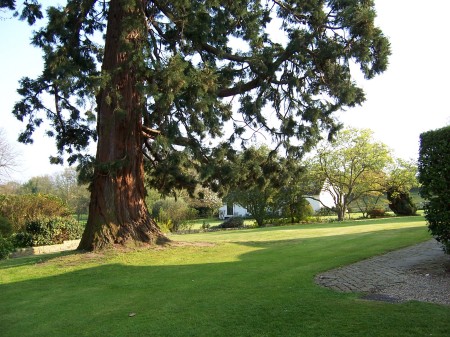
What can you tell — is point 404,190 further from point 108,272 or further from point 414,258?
point 108,272

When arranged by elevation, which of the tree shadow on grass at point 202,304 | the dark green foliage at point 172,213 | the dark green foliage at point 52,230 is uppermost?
the dark green foliage at point 172,213

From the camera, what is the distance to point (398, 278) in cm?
718

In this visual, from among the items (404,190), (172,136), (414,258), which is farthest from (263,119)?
(404,190)

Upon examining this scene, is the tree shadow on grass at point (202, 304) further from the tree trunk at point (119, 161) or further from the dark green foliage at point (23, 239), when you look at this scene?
the dark green foliage at point (23, 239)

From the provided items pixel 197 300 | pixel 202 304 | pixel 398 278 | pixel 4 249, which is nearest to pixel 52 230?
pixel 4 249

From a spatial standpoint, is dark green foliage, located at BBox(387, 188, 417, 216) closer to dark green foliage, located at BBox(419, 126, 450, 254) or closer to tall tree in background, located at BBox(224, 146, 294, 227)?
tall tree in background, located at BBox(224, 146, 294, 227)

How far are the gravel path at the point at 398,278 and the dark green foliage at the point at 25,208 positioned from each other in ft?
59.3

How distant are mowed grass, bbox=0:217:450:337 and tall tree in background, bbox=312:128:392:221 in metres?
25.6

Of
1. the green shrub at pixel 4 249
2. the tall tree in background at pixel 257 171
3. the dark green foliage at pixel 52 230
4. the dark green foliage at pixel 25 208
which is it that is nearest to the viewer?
the tall tree in background at pixel 257 171

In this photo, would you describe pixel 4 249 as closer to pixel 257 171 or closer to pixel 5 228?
pixel 5 228

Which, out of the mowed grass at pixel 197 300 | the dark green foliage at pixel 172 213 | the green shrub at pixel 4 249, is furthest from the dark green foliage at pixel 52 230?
the dark green foliage at pixel 172 213

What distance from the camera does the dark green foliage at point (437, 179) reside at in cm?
729

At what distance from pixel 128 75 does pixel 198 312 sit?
30.7 feet

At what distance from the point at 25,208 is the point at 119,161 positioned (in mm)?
12654
